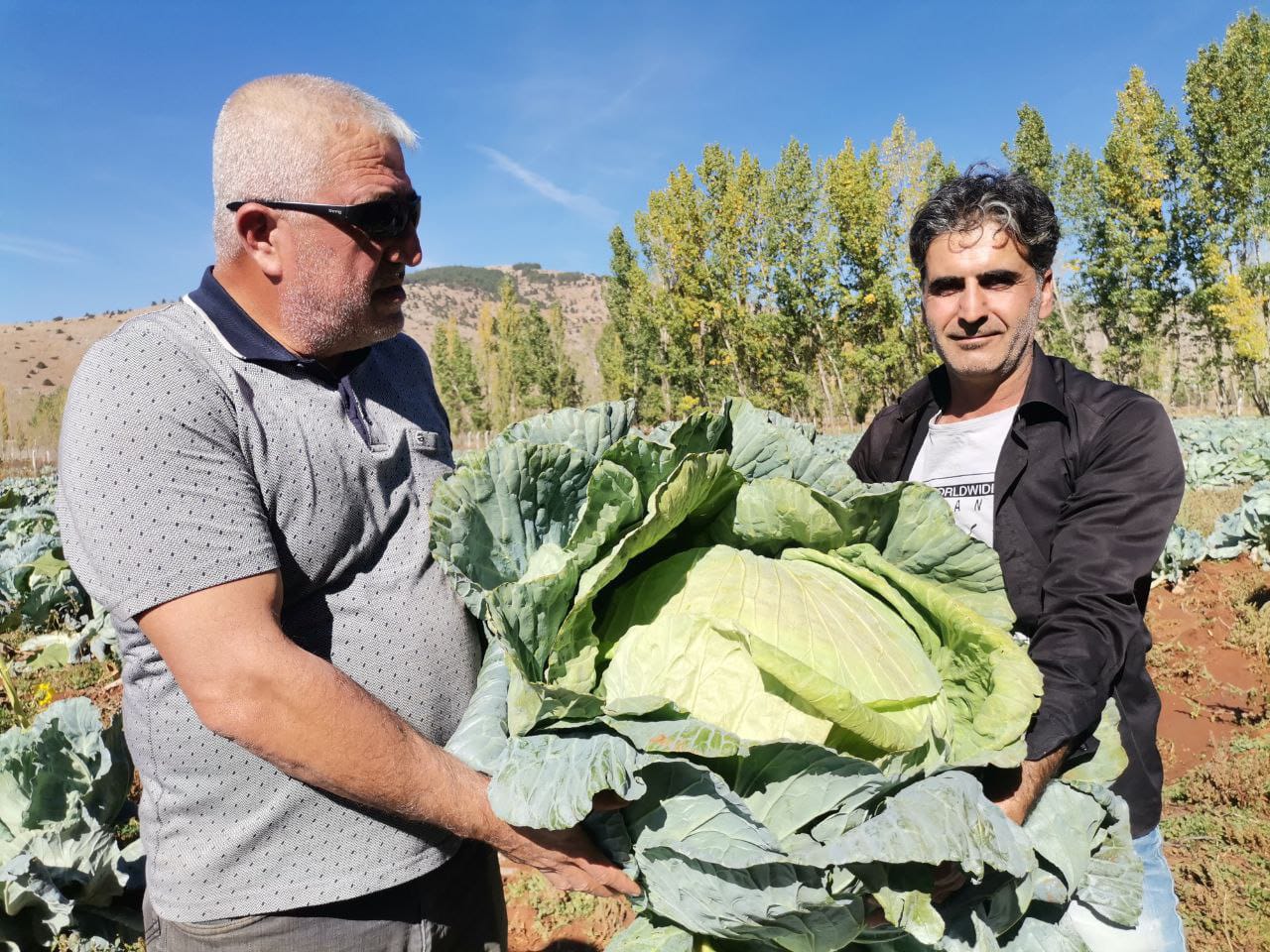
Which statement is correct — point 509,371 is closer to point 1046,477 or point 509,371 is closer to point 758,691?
point 1046,477

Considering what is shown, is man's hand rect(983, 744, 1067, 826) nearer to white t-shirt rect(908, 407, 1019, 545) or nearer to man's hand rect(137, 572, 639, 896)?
white t-shirt rect(908, 407, 1019, 545)

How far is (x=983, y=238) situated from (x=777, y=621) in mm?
→ 1315

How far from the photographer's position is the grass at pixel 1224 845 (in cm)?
384

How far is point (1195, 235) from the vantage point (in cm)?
2948

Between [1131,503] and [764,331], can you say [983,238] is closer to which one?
[1131,503]

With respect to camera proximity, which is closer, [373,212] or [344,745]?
[344,745]

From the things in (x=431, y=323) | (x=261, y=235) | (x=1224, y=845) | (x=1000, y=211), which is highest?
(x=431, y=323)

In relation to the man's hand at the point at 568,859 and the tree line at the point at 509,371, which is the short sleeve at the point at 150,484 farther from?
the tree line at the point at 509,371

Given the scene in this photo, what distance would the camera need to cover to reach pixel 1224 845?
4449 millimetres

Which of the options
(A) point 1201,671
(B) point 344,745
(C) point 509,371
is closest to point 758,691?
(B) point 344,745

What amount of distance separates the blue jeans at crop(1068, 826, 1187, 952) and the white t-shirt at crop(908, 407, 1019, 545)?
99 cm

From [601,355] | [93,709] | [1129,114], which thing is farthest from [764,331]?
[93,709]

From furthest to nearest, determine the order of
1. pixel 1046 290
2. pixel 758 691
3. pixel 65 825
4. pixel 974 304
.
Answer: pixel 65 825 → pixel 1046 290 → pixel 974 304 → pixel 758 691

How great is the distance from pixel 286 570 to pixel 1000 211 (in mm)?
2119
